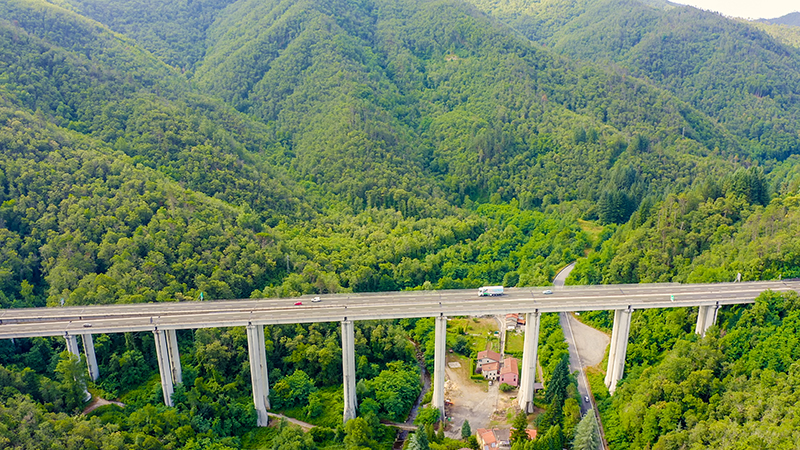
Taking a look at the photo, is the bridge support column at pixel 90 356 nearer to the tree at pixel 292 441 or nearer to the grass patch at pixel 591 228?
the tree at pixel 292 441

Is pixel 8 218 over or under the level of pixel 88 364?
over

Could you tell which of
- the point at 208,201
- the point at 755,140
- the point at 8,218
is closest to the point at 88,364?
the point at 8,218

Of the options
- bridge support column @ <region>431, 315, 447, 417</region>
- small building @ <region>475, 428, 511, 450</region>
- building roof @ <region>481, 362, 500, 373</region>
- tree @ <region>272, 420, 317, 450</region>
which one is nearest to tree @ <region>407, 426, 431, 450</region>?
small building @ <region>475, 428, 511, 450</region>

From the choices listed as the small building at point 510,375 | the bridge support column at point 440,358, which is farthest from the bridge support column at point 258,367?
the small building at point 510,375

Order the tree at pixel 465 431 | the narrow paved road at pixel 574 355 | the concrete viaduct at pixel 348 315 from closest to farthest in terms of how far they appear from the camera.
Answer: the tree at pixel 465 431
the concrete viaduct at pixel 348 315
the narrow paved road at pixel 574 355

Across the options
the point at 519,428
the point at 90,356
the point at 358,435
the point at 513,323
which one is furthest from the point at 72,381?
the point at 513,323

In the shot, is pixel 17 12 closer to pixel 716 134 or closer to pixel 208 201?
pixel 208 201
